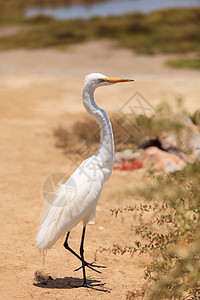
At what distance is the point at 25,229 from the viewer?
5.75 meters

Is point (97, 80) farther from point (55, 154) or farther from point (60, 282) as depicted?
point (55, 154)

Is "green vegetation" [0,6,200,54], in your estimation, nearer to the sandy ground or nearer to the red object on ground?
the sandy ground

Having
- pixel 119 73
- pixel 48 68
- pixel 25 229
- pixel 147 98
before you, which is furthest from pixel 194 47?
pixel 25 229

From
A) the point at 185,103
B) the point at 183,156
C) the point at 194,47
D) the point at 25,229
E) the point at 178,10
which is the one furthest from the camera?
the point at 178,10

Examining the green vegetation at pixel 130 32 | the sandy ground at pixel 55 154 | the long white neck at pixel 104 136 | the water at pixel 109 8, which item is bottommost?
the water at pixel 109 8

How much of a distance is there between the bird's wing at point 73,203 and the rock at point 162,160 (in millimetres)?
3353

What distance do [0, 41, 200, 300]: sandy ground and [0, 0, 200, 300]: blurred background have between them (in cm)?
2

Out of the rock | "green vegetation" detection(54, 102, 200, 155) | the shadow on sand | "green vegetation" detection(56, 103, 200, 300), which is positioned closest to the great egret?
the shadow on sand

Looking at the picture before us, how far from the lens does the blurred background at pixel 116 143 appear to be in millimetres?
4168

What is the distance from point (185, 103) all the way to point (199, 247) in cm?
913

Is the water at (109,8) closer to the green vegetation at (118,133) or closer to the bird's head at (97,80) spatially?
the green vegetation at (118,133)

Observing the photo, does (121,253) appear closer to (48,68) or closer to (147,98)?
(147,98)

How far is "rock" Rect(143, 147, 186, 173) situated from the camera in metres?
7.65

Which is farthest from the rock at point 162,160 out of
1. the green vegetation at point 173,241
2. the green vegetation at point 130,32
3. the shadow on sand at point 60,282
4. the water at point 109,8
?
the water at point 109,8
